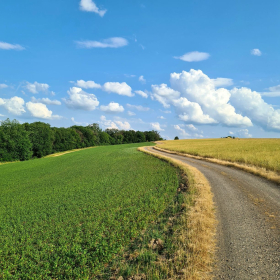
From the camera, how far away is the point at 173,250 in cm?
671

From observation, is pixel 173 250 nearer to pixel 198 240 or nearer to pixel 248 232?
pixel 198 240

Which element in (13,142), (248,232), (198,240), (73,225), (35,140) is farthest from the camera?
(35,140)

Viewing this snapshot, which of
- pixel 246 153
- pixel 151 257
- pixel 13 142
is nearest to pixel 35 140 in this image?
pixel 13 142

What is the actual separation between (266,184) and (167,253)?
11907 millimetres

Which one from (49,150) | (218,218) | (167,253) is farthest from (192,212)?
(49,150)

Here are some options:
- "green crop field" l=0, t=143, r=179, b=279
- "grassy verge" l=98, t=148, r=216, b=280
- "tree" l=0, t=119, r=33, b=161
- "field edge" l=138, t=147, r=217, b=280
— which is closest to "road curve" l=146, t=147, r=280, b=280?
"field edge" l=138, t=147, r=217, b=280

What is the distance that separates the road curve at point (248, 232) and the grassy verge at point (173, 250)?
42cm

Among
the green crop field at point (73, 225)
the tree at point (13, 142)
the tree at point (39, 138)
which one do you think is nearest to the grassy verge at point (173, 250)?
the green crop field at point (73, 225)

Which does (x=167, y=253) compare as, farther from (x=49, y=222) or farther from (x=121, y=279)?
(x=49, y=222)

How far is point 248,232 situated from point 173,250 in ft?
11.0

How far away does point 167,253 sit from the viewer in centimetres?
670

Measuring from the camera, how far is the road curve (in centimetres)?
560

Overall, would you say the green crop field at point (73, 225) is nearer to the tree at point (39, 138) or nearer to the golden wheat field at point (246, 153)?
the golden wheat field at point (246, 153)

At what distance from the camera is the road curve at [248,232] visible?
5598 millimetres
